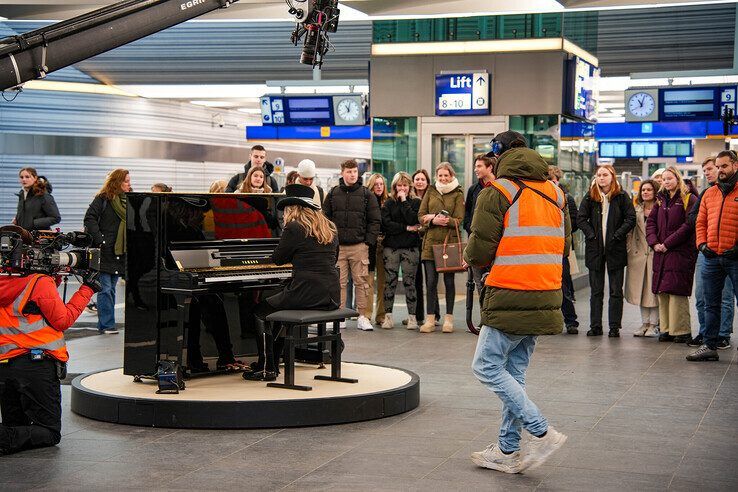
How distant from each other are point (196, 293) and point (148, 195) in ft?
2.57

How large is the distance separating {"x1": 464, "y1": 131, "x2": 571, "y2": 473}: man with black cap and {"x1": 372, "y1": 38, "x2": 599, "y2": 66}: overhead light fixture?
29.2 ft

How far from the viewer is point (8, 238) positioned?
581cm

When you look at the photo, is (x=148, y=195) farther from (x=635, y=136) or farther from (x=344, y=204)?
(x=635, y=136)

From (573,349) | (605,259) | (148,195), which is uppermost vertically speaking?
(148,195)

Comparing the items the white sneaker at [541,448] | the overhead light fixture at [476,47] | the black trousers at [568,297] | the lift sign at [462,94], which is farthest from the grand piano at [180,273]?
the overhead light fixture at [476,47]

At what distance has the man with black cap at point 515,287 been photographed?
526 cm

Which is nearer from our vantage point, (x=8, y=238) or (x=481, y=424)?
(x=8, y=238)

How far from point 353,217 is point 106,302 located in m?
2.70

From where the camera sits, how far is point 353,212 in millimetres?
10875

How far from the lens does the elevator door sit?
1435 centimetres

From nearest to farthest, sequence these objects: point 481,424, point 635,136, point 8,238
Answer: point 8,238 → point 481,424 → point 635,136

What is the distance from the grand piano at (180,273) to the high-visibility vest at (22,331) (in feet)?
4.20

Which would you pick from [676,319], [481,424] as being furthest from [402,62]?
[481,424]

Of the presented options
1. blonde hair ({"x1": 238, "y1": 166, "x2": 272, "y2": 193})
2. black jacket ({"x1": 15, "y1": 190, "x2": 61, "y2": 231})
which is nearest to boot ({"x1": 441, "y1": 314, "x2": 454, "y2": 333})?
blonde hair ({"x1": 238, "y1": 166, "x2": 272, "y2": 193})
